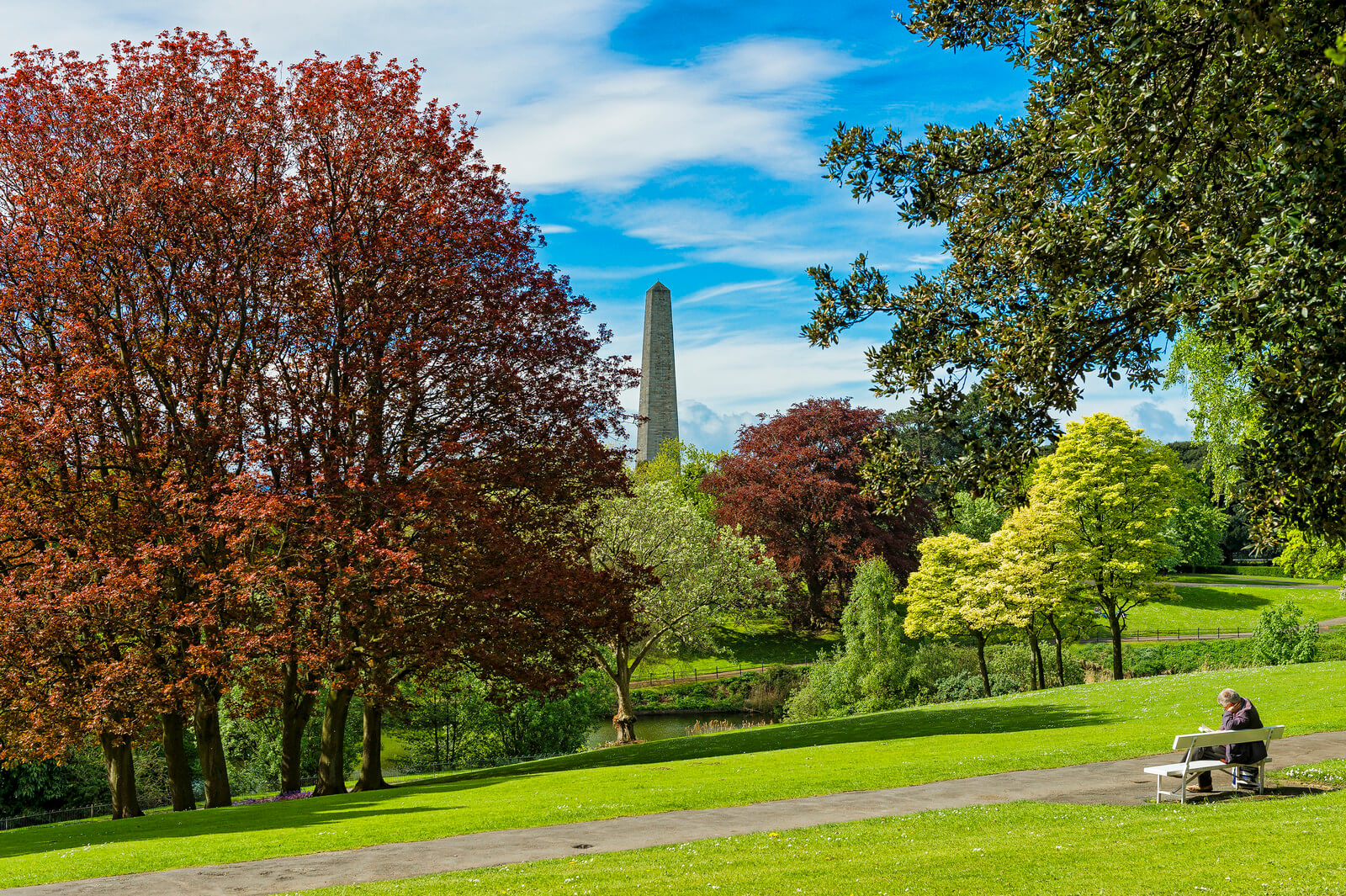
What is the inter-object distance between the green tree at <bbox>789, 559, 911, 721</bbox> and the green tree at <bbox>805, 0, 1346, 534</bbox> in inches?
1086

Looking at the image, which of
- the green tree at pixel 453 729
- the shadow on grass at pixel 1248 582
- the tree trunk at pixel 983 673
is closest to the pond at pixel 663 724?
the green tree at pixel 453 729

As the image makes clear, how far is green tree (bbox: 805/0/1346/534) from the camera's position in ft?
19.3

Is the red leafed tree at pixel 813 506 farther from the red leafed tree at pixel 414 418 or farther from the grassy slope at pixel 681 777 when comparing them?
the red leafed tree at pixel 414 418

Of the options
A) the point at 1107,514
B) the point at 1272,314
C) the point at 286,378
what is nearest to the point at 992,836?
the point at 1272,314

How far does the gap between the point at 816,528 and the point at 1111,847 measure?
162 ft

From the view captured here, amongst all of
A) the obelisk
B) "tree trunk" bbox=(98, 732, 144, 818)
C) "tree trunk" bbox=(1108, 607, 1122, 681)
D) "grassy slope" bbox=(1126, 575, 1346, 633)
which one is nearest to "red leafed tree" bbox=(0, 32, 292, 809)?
"tree trunk" bbox=(98, 732, 144, 818)

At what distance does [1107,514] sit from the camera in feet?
122

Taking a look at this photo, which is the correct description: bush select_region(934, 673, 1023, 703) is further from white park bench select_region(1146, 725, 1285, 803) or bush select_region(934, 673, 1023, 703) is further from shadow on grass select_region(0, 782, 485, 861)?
white park bench select_region(1146, 725, 1285, 803)

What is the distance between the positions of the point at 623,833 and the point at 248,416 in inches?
539

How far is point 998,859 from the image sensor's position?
9.24 metres

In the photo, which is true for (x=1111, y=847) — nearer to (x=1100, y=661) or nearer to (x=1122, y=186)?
(x=1122, y=186)

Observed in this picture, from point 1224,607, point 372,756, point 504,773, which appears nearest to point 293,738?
point 372,756

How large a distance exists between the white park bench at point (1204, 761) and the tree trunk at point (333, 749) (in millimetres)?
16438

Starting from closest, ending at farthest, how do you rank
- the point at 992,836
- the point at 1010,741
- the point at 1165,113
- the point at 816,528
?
the point at 1165,113 < the point at 992,836 < the point at 1010,741 < the point at 816,528
